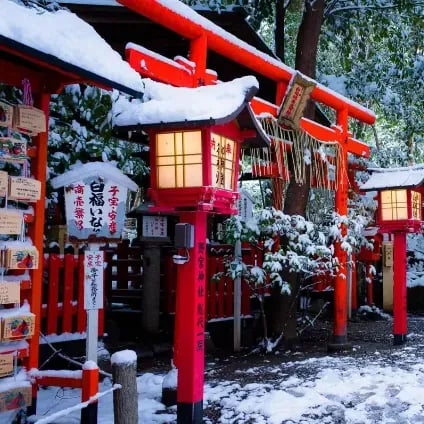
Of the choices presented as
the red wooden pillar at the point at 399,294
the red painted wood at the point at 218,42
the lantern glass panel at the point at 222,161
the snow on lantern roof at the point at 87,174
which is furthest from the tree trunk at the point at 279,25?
the snow on lantern roof at the point at 87,174

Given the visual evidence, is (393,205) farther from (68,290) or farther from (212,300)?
(68,290)

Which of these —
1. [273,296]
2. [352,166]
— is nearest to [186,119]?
[273,296]

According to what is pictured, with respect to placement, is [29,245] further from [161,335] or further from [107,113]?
[161,335]

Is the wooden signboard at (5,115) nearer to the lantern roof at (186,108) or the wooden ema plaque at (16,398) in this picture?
the lantern roof at (186,108)

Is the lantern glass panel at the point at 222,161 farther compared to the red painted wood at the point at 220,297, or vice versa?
the red painted wood at the point at 220,297

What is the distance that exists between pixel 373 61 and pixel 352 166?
262cm

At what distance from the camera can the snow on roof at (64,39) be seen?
3.67 metres

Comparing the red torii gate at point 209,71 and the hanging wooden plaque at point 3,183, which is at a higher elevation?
the red torii gate at point 209,71

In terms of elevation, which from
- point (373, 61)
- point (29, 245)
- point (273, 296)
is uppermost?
point (373, 61)

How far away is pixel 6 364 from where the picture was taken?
4520mm

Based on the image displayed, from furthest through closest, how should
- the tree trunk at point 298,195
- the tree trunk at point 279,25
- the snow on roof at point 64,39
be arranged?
the tree trunk at point 279,25, the tree trunk at point 298,195, the snow on roof at point 64,39

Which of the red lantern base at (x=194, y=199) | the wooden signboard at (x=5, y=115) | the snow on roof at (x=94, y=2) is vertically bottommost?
the red lantern base at (x=194, y=199)

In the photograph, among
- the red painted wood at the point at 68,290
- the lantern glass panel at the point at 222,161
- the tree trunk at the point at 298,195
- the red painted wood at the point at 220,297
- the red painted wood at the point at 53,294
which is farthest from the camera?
the red painted wood at the point at 220,297

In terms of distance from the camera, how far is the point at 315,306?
600 inches
